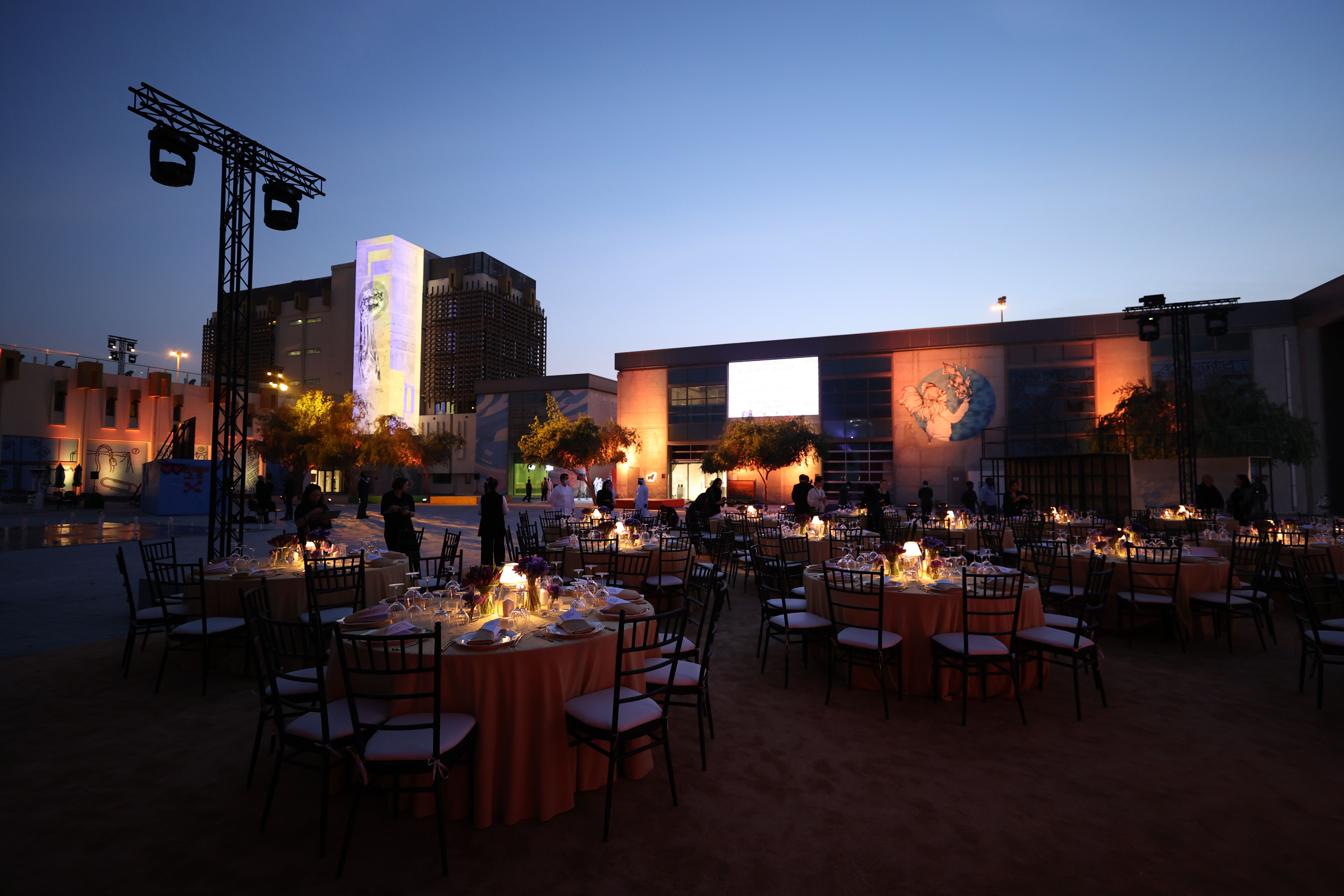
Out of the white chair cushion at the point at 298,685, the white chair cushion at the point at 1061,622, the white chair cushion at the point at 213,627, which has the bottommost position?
the white chair cushion at the point at 1061,622

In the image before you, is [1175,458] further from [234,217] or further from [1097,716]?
[234,217]

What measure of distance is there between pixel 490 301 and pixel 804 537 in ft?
219

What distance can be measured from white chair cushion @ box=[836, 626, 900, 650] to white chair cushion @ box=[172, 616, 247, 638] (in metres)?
A: 4.88

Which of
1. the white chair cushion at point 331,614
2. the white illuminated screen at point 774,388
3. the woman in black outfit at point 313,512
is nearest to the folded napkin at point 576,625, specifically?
the white chair cushion at point 331,614

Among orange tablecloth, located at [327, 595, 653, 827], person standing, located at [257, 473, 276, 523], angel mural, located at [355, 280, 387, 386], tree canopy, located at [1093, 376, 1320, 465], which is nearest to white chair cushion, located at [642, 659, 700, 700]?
orange tablecloth, located at [327, 595, 653, 827]

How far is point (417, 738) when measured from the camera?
3090 millimetres

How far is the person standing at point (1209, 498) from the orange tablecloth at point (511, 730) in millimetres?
14609

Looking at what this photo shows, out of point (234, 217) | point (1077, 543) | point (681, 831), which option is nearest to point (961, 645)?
point (681, 831)

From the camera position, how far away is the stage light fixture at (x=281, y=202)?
10.4 m

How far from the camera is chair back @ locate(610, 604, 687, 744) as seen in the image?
3316mm

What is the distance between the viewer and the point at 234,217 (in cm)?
989

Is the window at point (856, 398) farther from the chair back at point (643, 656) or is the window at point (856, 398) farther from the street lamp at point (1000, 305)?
the chair back at point (643, 656)

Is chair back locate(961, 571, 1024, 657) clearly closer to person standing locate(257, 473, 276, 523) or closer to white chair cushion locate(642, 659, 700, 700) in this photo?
white chair cushion locate(642, 659, 700, 700)

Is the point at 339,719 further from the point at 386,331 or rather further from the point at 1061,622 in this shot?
the point at 386,331
